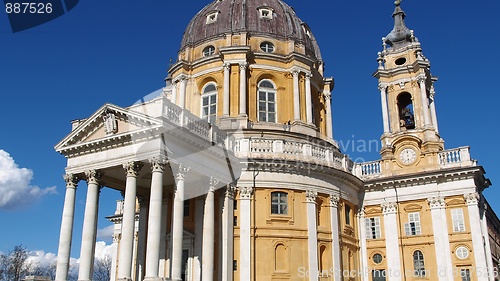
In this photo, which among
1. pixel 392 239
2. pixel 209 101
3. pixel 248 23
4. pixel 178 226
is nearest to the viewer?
pixel 178 226

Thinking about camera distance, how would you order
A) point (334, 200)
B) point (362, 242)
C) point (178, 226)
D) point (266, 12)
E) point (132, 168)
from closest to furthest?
point (178, 226) → point (132, 168) → point (334, 200) → point (362, 242) → point (266, 12)

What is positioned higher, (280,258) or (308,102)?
(308,102)

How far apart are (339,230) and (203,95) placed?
12188 mm

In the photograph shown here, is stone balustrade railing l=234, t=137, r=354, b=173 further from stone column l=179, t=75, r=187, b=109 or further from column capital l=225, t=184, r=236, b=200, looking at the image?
stone column l=179, t=75, r=187, b=109

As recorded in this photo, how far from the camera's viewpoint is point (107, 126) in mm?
22547

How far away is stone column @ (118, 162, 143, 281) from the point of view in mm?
20297

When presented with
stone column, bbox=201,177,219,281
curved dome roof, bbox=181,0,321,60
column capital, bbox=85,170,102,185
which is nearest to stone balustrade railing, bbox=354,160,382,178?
curved dome roof, bbox=181,0,321,60

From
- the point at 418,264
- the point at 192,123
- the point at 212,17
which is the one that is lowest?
the point at 418,264

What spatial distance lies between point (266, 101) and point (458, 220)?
43.4 feet

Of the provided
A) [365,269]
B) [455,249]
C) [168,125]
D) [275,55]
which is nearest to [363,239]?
[365,269]

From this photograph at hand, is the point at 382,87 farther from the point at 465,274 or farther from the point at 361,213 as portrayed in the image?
the point at 465,274

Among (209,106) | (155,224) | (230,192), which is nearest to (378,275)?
(230,192)

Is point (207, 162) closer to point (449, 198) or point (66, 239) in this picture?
point (66, 239)

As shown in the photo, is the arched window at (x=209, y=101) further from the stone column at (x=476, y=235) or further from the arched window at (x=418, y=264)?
the stone column at (x=476, y=235)
